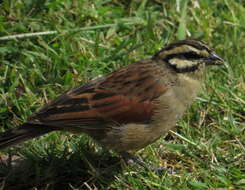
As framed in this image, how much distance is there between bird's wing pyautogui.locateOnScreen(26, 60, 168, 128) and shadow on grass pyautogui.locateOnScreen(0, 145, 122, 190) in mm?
486

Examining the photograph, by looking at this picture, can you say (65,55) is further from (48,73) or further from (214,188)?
(214,188)

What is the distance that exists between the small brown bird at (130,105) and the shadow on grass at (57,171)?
0.27 meters

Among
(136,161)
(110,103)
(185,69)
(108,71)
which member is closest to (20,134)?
(110,103)

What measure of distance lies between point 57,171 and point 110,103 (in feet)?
2.70

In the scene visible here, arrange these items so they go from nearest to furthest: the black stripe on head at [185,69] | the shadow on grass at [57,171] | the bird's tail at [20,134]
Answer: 1. the bird's tail at [20,134]
2. the shadow on grass at [57,171]
3. the black stripe on head at [185,69]

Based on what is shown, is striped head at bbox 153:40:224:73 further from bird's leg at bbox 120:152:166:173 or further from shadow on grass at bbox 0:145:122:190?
shadow on grass at bbox 0:145:122:190

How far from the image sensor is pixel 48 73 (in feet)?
21.5

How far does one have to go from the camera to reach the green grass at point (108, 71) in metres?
5.53

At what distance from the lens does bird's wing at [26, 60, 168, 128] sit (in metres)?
5.23

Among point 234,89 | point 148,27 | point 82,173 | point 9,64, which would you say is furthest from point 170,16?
point 82,173

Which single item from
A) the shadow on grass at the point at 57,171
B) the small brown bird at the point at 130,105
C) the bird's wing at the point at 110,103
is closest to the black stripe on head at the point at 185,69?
the small brown bird at the point at 130,105

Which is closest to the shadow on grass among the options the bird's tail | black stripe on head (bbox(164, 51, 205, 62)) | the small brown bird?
the small brown bird

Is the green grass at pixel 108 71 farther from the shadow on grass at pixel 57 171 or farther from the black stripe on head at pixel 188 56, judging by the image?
the black stripe on head at pixel 188 56

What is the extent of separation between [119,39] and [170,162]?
1942mm
